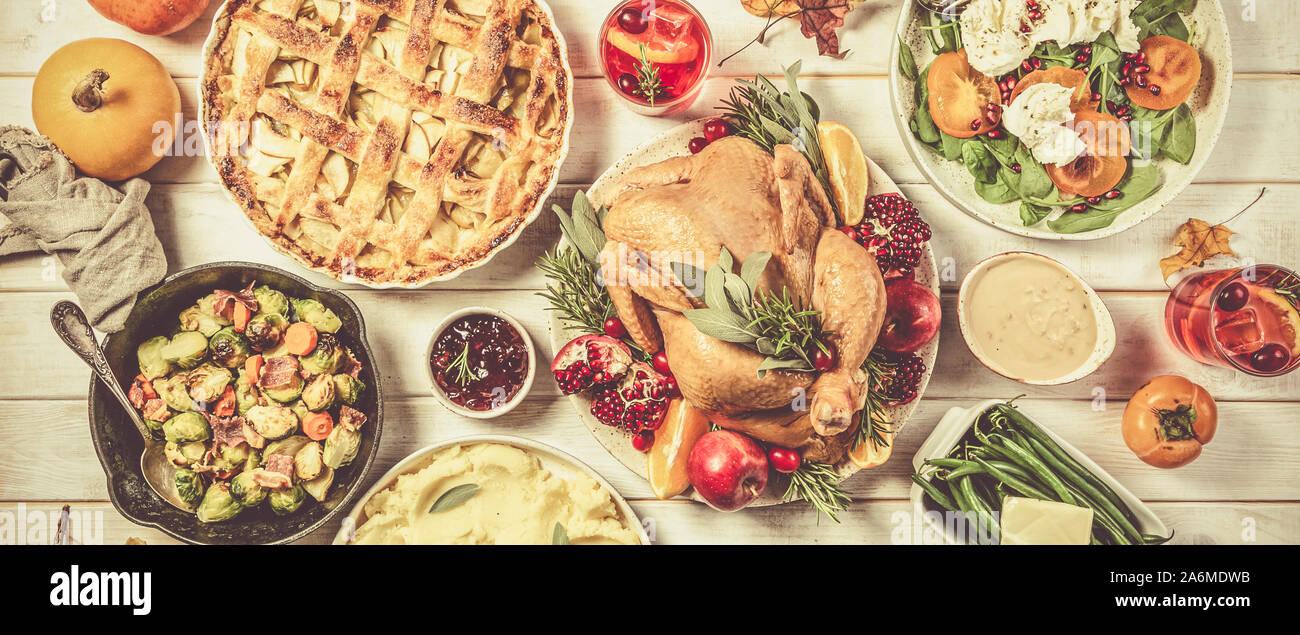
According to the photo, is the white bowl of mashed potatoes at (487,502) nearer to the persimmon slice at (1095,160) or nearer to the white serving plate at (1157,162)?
the white serving plate at (1157,162)

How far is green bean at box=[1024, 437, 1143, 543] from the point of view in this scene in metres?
1.79

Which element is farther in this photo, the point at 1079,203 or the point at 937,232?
the point at 937,232

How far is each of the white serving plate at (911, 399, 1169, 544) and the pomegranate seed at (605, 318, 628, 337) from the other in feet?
2.84

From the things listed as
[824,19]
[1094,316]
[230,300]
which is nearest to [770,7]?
[824,19]

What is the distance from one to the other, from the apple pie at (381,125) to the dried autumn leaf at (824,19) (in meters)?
0.67

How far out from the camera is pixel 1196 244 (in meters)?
1.97

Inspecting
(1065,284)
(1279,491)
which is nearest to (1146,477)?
(1279,491)

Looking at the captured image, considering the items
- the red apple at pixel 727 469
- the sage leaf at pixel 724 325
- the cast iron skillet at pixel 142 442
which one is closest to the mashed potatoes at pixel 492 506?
the cast iron skillet at pixel 142 442

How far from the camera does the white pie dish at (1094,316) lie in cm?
179

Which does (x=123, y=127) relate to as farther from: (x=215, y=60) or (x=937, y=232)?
(x=937, y=232)

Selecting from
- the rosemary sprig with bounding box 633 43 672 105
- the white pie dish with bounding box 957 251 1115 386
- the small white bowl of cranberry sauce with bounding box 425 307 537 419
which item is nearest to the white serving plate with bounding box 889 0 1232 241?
the white pie dish with bounding box 957 251 1115 386

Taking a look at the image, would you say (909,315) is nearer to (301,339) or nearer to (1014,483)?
(1014,483)

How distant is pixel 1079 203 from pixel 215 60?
86.9 inches

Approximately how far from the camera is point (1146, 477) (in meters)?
2.02
